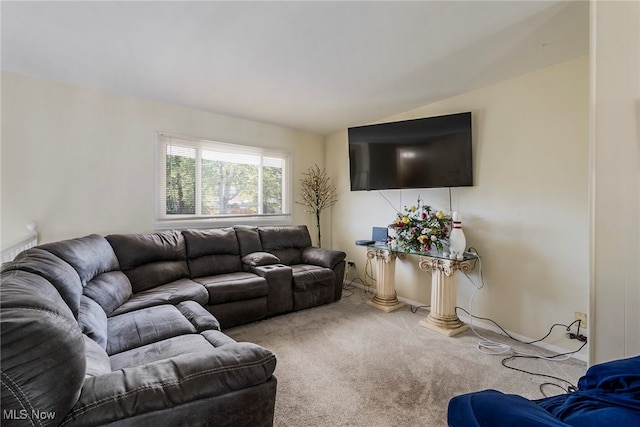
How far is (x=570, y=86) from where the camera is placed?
90.7 inches

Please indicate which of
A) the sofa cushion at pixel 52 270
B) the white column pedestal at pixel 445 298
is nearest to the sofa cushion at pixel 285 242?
the white column pedestal at pixel 445 298

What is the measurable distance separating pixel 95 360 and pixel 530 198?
3.31 meters

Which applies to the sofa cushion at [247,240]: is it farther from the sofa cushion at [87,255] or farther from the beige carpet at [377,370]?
the sofa cushion at [87,255]

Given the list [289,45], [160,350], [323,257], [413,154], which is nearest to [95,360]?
[160,350]

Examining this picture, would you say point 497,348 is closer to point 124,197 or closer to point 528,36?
point 528,36

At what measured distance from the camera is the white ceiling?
1.72 m

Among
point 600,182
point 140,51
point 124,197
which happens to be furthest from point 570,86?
point 124,197

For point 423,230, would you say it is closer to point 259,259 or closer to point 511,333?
point 511,333

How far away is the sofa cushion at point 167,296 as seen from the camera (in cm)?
219

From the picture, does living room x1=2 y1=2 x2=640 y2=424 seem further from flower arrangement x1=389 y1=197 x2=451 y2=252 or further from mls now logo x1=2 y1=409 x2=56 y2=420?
mls now logo x1=2 y1=409 x2=56 y2=420

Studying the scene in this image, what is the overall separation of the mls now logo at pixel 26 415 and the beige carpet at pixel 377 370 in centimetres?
114

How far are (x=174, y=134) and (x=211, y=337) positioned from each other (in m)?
2.66

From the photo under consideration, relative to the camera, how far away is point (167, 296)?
2377 millimetres

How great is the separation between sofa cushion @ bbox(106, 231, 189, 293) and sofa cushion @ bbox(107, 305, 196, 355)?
2.29ft
